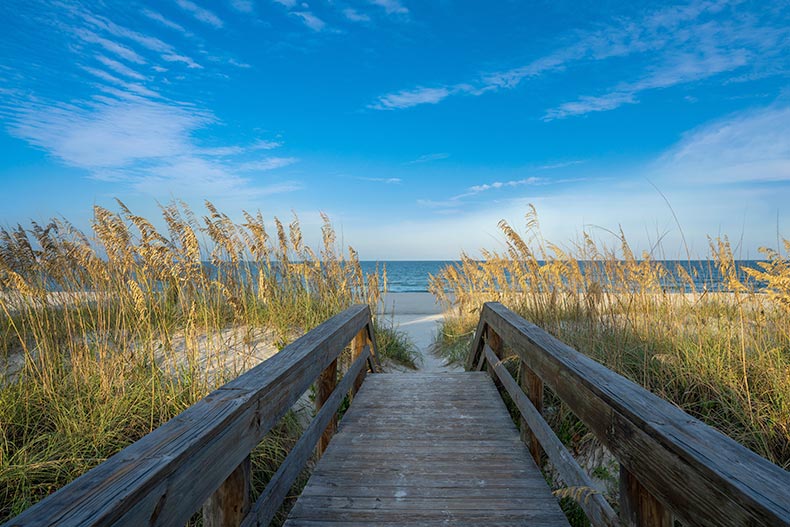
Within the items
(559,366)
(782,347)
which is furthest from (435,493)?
(782,347)

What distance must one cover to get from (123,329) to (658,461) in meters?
4.12

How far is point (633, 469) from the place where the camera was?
1.37 metres

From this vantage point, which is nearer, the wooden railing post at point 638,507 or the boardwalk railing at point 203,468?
the boardwalk railing at point 203,468

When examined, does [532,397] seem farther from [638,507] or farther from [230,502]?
[230,502]

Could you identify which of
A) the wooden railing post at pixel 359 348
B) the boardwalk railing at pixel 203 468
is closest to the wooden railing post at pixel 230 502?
the boardwalk railing at pixel 203 468

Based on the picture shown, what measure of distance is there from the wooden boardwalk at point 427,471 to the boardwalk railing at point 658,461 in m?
0.32

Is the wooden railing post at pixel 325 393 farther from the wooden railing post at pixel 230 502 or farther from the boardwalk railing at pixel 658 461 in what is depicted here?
the boardwalk railing at pixel 658 461

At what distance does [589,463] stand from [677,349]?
132 centimetres

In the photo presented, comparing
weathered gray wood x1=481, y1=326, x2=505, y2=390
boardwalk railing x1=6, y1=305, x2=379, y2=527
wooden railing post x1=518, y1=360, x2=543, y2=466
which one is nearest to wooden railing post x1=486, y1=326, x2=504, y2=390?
weathered gray wood x1=481, y1=326, x2=505, y2=390

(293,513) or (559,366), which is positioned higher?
(559,366)

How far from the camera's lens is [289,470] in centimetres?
192

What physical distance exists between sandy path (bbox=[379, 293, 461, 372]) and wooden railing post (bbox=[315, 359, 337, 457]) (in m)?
2.97

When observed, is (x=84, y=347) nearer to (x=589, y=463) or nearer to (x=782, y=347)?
(x=589, y=463)

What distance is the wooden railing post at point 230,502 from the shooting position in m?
1.43
